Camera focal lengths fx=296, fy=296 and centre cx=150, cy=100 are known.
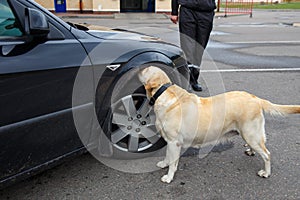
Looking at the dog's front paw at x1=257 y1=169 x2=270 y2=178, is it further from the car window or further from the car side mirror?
the car window

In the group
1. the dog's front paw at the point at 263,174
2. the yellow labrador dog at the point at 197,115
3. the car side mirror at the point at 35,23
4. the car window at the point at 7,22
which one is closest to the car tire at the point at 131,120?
the yellow labrador dog at the point at 197,115

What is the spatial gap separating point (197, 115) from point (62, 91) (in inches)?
42.5

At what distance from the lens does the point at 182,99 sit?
2.45 metres

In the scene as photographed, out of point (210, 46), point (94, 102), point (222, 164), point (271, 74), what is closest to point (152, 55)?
point (94, 102)

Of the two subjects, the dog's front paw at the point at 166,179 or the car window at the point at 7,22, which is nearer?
the car window at the point at 7,22

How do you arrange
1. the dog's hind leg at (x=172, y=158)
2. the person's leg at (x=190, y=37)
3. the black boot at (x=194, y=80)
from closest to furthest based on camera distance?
1. the dog's hind leg at (x=172, y=158)
2. the person's leg at (x=190, y=37)
3. the black boot at (x=194, y=80)

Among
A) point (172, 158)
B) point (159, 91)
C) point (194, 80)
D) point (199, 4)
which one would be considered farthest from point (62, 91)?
point (194, 80)

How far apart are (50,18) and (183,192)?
1.68 metres

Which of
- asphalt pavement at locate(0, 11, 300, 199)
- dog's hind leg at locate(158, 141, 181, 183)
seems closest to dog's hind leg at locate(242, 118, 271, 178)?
asphalt pavement at locate(0, 11, 300, 199)

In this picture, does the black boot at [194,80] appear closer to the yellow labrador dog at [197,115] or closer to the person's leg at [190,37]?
the person's leg at [190,37]

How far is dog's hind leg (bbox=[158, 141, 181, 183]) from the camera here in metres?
2.46

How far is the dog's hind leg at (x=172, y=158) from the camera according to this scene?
2.46 meters

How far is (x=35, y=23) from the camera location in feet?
6.23

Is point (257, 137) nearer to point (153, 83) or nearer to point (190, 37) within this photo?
point (153, 83)
